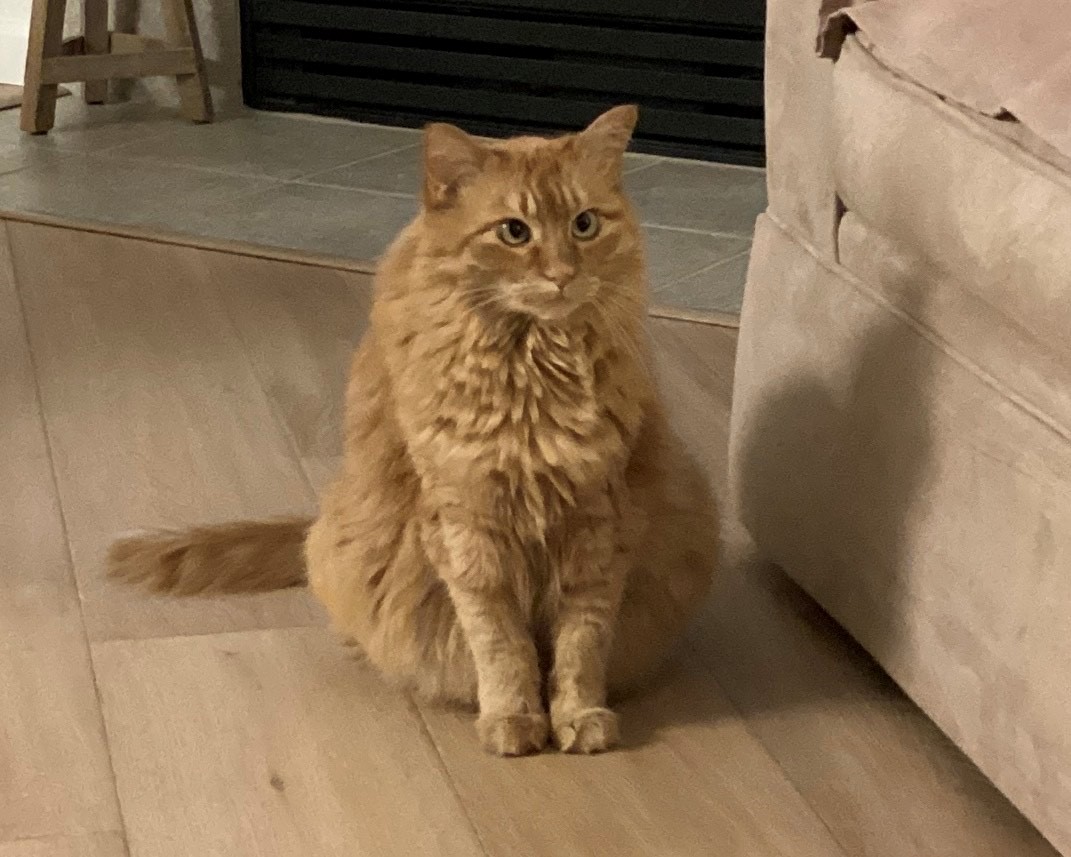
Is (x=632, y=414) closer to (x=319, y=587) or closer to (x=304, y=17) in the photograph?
(x=319, y=587)

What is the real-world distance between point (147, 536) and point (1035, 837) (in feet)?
3.35

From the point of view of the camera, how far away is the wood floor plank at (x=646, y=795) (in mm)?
1372

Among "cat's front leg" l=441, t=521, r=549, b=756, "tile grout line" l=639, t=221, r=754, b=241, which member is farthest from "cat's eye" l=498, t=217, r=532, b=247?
"tile grout line" l=639, t=221, r=754, b=241

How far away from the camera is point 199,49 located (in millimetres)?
3816

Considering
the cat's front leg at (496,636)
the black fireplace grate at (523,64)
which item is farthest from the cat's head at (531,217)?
the black fireplace grate at (523,64)

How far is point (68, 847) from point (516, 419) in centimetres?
55

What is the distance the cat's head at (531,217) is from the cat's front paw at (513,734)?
40 cm

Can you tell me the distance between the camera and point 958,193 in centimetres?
132

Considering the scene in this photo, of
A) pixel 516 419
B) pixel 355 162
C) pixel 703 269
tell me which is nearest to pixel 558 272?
pixel 516 419

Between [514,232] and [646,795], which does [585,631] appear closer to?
[646,795]

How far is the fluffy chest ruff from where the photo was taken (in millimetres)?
1414

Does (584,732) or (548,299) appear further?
(584,732)

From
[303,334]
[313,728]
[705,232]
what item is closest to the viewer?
[313,728]

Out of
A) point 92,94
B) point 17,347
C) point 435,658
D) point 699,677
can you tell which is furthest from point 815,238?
point 92,94
